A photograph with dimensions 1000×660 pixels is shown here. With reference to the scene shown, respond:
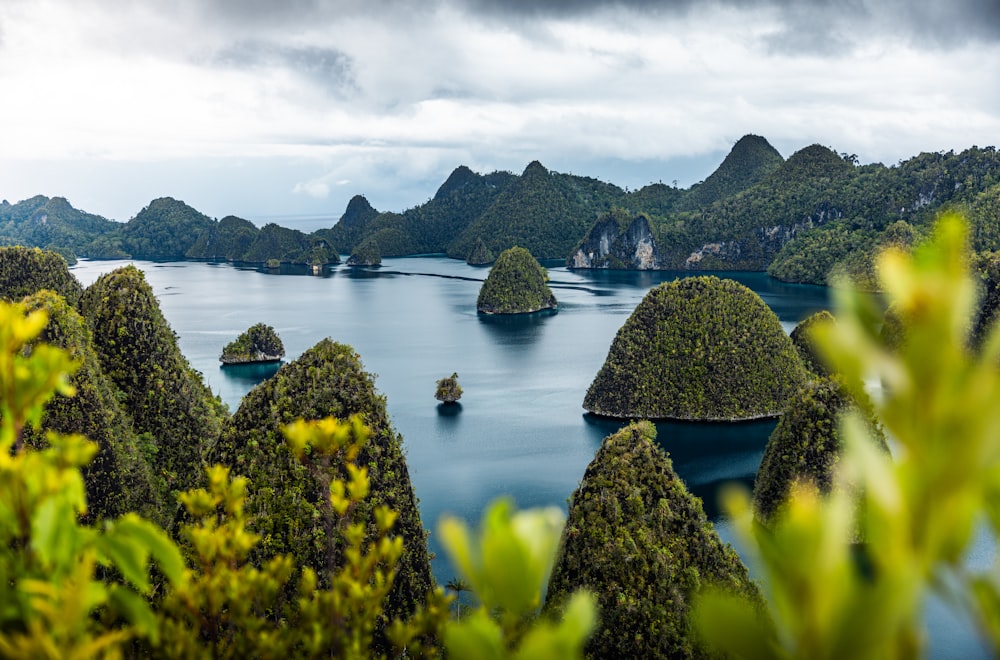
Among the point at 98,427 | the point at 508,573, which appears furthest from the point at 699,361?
the point at 508,573

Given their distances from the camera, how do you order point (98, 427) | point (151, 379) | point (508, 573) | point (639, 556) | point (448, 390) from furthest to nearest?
1. point (448, 390)
2. point (151, 379)
3. point (98, 427)
4. point (639, 556)
5. point (508, 573)

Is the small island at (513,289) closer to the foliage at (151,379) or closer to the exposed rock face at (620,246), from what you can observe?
the foliage at (151,379)

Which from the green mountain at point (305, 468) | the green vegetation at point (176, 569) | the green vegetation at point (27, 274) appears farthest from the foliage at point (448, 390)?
the green vegetation at point (176, 569)

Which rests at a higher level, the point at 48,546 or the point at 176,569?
the point at 48,546

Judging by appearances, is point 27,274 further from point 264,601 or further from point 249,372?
point 264,601

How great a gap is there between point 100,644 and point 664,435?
45524mm

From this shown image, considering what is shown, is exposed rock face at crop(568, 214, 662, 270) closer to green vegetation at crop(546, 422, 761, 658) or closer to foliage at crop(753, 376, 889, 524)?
foliage at crop(753, 376, 889, 524)

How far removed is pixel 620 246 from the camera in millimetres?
180625

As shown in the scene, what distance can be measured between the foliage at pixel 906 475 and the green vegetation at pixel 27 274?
4602cm

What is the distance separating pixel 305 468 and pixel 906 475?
16.5 metres

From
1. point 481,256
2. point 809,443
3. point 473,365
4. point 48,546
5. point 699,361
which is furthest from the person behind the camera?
point 481,256

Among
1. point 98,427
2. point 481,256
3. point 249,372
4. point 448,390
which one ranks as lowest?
point 448,390

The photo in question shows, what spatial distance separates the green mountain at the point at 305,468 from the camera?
57.5 ft

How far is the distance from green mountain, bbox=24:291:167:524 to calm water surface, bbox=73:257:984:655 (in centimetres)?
1165
